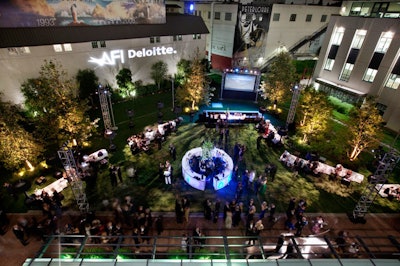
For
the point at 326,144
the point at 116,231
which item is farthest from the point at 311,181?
the point at 116,231

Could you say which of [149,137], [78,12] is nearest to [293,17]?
[78,12]

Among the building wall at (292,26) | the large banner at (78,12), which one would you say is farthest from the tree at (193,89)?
the building wall at (292,26)

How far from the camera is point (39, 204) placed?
13555mm

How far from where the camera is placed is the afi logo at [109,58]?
1072 inches

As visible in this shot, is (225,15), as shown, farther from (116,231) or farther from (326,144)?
(116,231)

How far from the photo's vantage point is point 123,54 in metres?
29.1

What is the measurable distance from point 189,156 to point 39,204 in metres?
9.89

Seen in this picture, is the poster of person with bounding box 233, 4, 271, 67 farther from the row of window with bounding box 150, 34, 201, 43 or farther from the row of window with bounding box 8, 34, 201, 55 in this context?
the row of window with bounding box 8, 34, 201, 55

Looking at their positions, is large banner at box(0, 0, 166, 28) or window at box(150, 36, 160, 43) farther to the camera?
window at box(150, 36, 160, 43)

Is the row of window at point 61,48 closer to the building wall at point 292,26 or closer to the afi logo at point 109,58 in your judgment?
the afi logo at point 109,58

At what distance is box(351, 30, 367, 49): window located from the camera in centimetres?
2652

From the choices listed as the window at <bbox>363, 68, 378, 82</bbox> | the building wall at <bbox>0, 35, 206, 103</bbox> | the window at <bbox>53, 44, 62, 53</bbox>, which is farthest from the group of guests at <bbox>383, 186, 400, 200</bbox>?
the window at <bbox>53, 44, 62, 53</bbox>

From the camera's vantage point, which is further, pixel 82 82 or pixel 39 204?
pixel 82 82

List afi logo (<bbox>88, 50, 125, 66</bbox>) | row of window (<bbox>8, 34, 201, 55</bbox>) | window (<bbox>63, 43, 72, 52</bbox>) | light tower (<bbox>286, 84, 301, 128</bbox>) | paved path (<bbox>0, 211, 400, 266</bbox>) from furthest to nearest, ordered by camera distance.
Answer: afi logo (<bbox>88, 50, 125, 66</bbox>) < window (<bbox>63, 43, 72, 52</bbox>) < light tower (<bbox>286, 84, 301, 128</bbox>) < row of window (<bbox>8, 34, 201, 55</bbox>) < paved path (<bbox>0, 211, 400, 266</bbox>)
